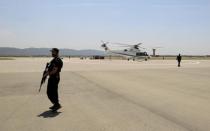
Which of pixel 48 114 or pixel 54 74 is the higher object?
pixel 54 74

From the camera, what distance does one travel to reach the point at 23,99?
400 inches

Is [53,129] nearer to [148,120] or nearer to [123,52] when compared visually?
[148,120]

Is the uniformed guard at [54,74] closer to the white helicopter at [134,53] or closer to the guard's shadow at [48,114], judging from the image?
the guard's shadow at [48,114]

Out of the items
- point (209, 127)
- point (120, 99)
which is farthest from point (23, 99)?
point (209, 127)

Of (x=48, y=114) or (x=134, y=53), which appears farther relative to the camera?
(x=134, y=53)

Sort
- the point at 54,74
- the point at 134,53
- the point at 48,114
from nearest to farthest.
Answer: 1. the point at 48,114
2. the point at 54,74
3. the point at 134,53

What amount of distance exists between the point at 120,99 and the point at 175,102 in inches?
67.8

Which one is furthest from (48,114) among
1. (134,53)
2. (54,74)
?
(134,53)

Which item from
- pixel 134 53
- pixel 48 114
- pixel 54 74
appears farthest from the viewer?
pixel 134 53

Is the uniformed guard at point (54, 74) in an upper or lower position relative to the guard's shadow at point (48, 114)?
upper

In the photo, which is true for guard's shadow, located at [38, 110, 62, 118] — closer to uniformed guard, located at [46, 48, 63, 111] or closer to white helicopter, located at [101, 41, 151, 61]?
uniformed guard, located at [46, 48, 63, 111]

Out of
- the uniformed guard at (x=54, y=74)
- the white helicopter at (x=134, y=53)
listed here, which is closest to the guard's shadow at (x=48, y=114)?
the uniformed guard at (x=54, y=74)

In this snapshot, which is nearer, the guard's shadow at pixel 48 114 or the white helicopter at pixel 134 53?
the guard's shadow at pixel 48 114

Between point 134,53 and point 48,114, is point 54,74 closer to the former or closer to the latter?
point 48,114
